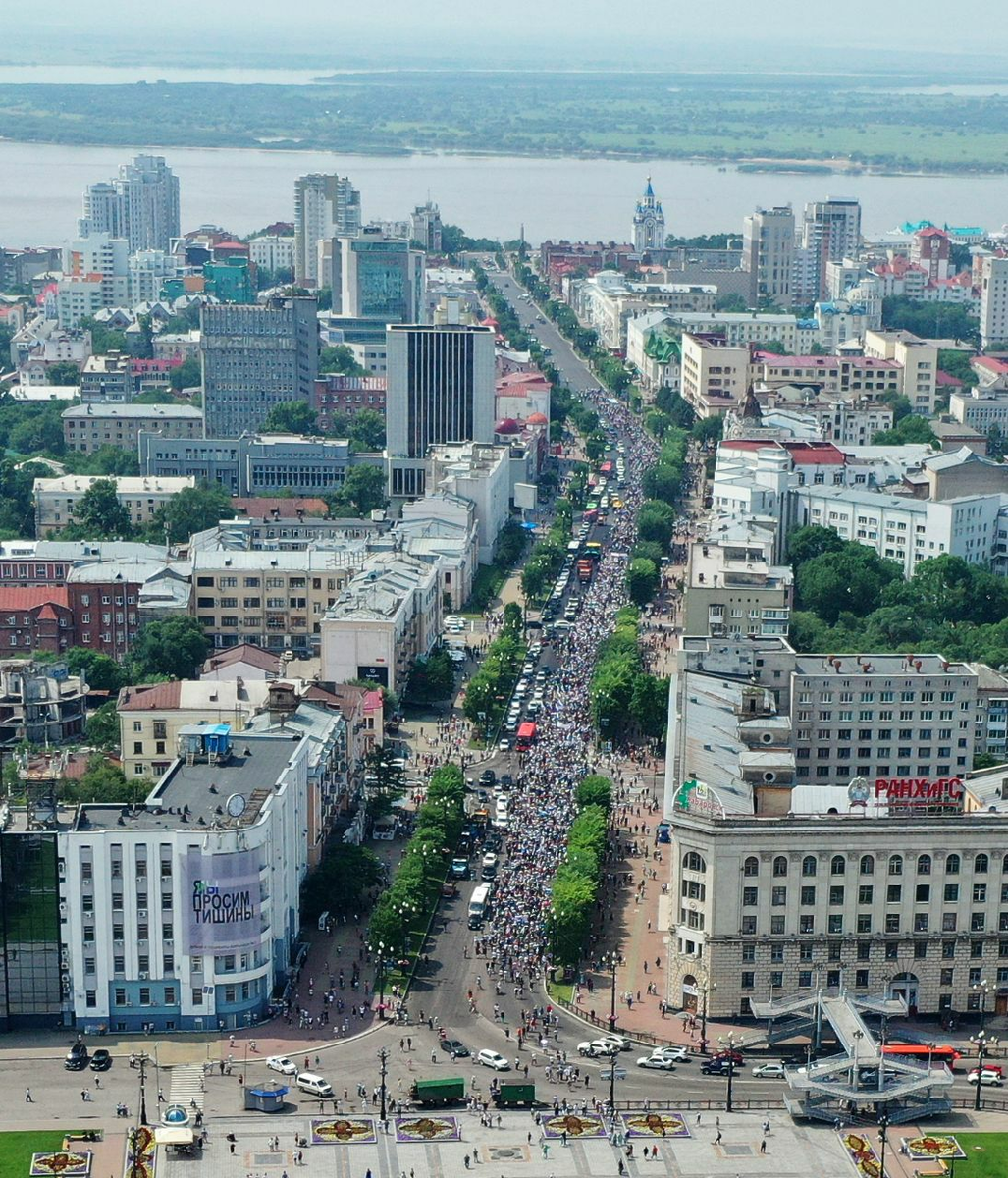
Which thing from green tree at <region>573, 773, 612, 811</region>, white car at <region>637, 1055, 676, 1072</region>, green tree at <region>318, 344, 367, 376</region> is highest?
green tree at <region>318, 344, 367, 376</region>

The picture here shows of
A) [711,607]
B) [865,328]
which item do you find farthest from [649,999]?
[865,328]

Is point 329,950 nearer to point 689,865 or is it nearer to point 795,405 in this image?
point 689,865

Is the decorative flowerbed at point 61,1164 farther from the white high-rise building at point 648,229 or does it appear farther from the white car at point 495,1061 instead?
the white high-rise building at point 648,229

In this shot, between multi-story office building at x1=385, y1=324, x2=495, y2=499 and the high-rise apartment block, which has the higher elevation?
the high-rise apartment block

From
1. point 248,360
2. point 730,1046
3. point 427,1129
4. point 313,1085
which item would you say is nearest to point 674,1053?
point 730,1046

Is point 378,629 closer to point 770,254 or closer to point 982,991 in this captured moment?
point 982,991

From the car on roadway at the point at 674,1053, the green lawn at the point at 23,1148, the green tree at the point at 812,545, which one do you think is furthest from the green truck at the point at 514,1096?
the green tree at the point at 812,545

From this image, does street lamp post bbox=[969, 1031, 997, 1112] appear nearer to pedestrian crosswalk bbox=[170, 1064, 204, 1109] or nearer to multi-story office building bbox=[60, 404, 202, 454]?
pedestrian crosswalk bbox=[170, 1064, 204, 1109]

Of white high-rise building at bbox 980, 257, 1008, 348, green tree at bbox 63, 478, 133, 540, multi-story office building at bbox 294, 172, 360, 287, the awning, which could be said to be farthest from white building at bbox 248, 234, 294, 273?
the awning
